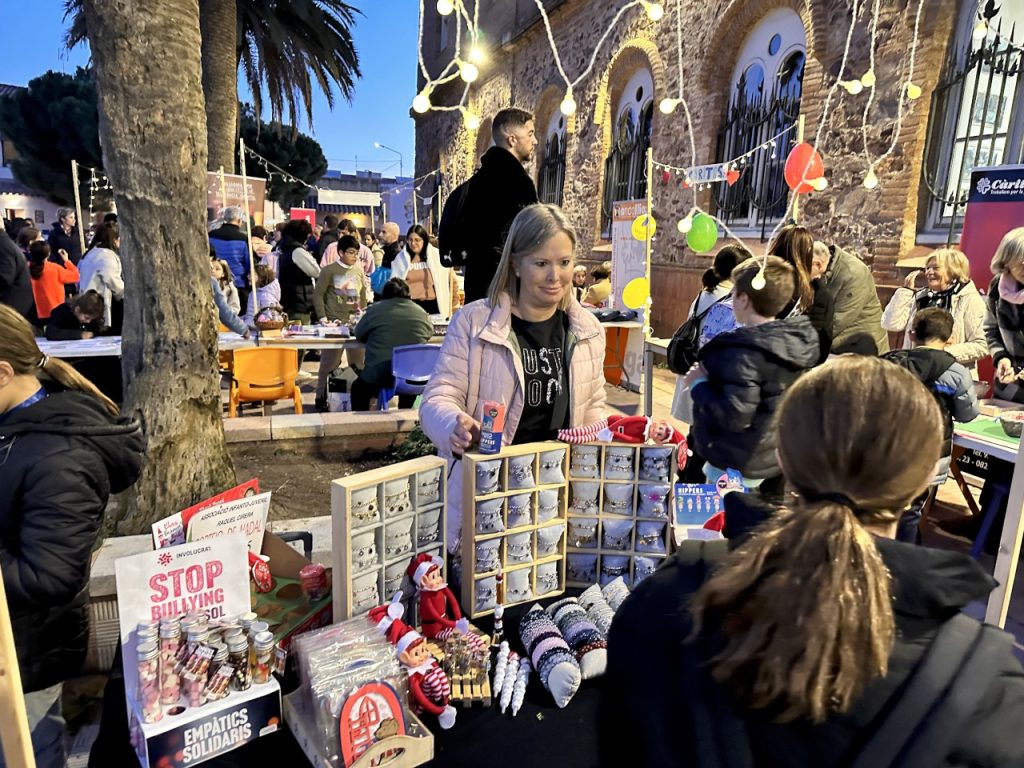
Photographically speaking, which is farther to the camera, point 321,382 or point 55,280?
point 55,280

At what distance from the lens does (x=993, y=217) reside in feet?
16.3

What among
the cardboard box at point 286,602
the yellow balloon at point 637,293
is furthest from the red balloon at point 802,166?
the cardboard box at point 286,602

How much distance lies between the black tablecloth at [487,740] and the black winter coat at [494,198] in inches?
A: 78.6

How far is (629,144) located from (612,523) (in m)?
10.8

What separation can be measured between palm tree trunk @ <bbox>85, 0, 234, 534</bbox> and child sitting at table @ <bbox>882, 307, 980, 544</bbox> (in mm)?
3279

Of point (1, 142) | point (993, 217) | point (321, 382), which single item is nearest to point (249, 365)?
point (321, 382)

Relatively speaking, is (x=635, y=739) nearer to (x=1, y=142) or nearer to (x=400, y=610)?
(x=400, y=610)

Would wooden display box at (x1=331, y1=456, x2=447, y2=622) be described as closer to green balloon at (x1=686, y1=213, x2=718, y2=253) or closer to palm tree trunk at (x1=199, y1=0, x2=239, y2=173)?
green balloon at (x1=686, y1=213, x2=718, y2=253)

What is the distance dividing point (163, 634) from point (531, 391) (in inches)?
46.5

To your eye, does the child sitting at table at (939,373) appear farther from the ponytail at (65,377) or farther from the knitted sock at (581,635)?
the ponytail at (65,377)

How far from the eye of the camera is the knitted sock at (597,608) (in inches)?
64.1

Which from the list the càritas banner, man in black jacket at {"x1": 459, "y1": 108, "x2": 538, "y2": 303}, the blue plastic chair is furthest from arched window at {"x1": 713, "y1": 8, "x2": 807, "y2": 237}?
man in black jacket at {"x1": 459, "y1": 108, "x2": 538, "y2": 303}

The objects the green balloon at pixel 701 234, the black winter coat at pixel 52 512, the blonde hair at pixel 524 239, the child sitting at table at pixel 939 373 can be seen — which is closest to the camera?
the black winter coat at pixel 52 512

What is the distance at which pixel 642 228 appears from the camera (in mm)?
7098
